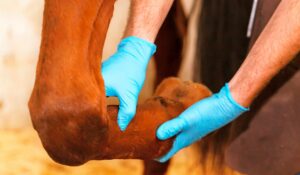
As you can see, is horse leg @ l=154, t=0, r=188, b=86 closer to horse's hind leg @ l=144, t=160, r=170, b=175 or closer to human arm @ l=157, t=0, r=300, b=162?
horse's hind leg @ l=144, t=160, r=170, b=175

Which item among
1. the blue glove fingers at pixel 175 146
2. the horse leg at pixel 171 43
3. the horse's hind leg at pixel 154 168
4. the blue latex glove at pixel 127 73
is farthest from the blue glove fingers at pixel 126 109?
the horse leg at pixel 171 43

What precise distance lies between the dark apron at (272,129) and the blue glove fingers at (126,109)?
331 mm

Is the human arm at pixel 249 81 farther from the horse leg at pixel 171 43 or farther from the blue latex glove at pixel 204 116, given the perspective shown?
the horse leg at pixel 171 43

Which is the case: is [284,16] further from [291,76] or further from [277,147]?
[277,147]

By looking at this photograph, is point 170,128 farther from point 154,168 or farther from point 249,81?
point 154,168

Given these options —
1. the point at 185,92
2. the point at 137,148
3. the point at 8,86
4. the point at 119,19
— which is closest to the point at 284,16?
the point at 185,92

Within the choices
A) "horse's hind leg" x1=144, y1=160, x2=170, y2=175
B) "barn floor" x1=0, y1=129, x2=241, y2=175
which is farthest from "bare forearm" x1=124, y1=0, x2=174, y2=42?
"barn floor" x1=0, y1=129, x2=241, y2=175

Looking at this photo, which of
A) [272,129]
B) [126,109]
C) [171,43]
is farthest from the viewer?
[171,43]

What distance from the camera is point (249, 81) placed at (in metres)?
0.80

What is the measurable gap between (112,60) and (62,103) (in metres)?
0.26

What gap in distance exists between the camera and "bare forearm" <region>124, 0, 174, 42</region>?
0.89 meters

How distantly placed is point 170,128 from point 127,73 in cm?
12

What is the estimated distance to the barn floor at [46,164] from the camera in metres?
1.25

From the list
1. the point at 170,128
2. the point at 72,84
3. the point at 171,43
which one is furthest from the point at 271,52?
the point at 171,43
